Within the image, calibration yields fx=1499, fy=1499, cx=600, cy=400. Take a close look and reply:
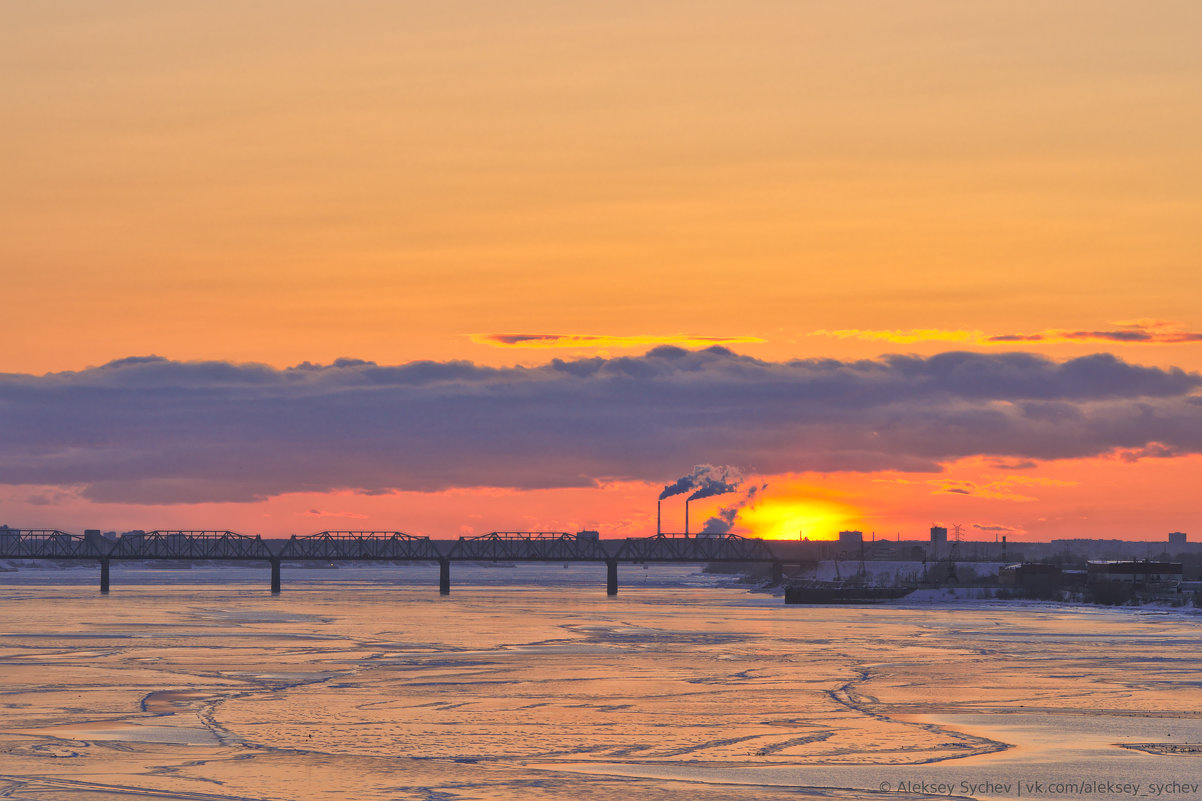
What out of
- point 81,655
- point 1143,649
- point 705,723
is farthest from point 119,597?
point 705,723

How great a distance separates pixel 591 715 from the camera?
149ft

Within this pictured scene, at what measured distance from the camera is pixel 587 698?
5034 cm

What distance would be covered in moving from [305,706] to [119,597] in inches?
4974

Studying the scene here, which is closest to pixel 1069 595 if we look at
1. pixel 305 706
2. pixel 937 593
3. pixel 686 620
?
pixel 937 593

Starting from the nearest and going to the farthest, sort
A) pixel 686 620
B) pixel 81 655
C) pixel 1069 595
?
pixel 81 655 → pixel 686 620 → pixel 1069 595

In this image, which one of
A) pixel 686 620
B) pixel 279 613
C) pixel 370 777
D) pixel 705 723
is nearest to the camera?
pixel 370 777

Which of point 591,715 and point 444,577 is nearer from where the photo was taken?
point 591,715

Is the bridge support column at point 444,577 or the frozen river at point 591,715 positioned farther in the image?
the bridge support column at point 444,577

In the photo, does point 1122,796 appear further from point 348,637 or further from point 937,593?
point 937,593

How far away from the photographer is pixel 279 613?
12081 cm

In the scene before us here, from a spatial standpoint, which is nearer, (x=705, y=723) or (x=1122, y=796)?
(x=1122, y=796)

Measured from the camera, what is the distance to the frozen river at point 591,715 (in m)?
33.1

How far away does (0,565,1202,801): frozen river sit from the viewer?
3309 cm

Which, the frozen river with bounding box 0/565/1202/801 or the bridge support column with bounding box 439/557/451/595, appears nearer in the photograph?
the frozen river with bounding box 0/565/1202/801
